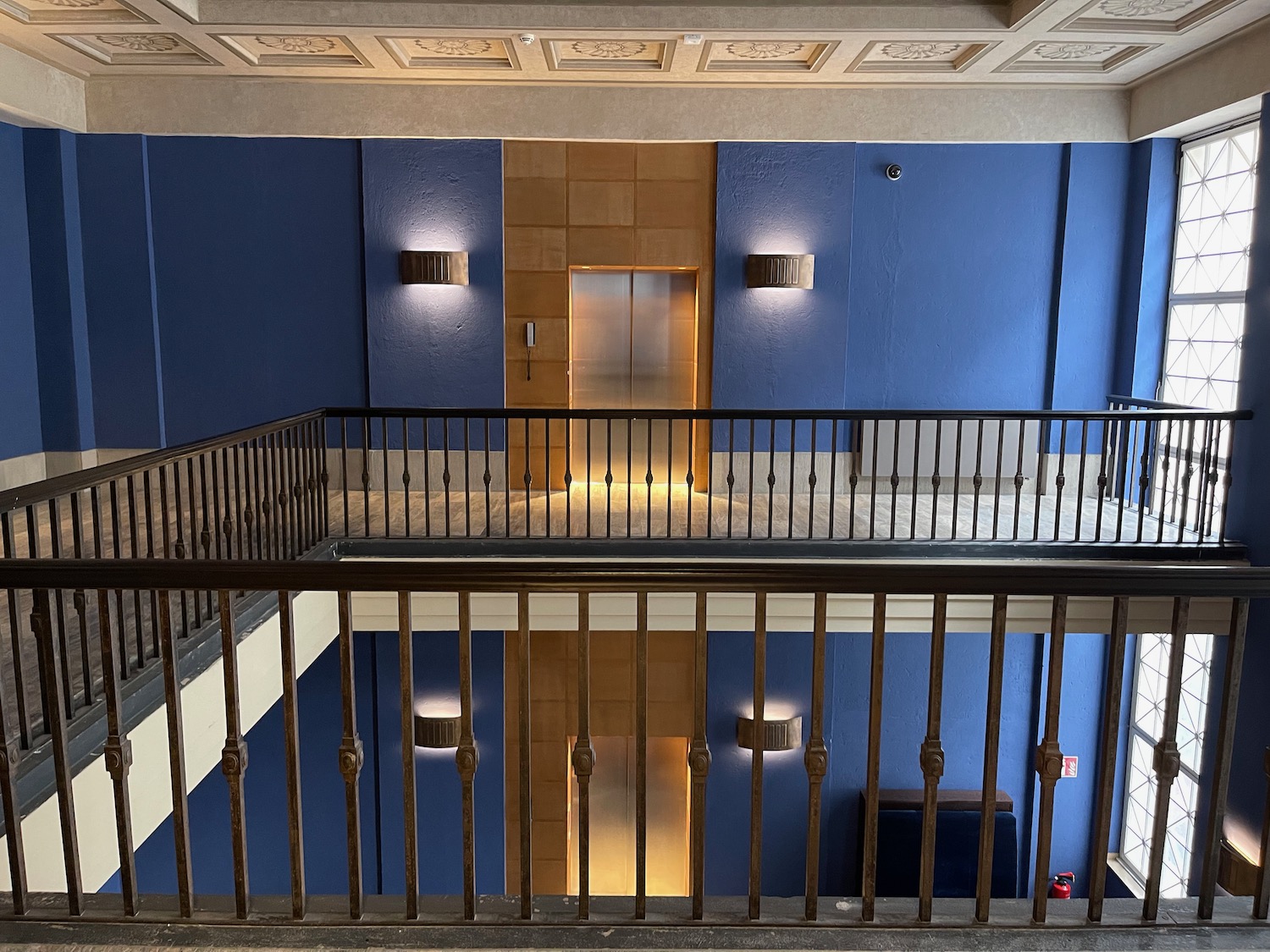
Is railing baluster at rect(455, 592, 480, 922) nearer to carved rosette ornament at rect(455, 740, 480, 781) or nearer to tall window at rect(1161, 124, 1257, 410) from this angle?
carved rosette ornament at rect(455, 740, 480, 781)

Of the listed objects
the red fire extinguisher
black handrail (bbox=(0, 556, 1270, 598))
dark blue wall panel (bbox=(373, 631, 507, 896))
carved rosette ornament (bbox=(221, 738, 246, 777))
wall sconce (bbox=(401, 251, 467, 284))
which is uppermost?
wall sconce (bbox=(401, 251, 467, 284))

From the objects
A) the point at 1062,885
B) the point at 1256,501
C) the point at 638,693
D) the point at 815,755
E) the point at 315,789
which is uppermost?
the point at 638,693

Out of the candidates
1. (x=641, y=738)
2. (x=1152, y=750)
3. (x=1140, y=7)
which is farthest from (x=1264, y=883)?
(x=1140, y=7)

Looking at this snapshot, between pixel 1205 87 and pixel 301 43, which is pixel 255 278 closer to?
pixel 301 43

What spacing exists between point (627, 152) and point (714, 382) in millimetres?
2343

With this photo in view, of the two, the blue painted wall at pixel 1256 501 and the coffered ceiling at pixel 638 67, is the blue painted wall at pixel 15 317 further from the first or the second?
the blue painted wall at pixel 1256 501

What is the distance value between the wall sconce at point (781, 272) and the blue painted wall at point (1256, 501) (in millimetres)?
3551

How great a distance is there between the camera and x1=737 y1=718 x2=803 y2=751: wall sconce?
30.4 feet

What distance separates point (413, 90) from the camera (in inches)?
344

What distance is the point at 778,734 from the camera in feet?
30.4

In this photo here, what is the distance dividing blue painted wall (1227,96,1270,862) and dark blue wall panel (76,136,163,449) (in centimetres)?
956

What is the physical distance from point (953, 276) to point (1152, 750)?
464cm

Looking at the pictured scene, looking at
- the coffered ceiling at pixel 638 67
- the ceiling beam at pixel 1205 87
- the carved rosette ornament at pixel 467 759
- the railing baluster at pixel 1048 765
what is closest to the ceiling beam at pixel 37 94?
the coffered ceiling at pixel 638 67

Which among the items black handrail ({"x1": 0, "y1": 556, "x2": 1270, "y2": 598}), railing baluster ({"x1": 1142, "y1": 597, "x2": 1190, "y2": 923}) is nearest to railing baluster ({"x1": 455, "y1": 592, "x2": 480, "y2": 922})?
black handrail ({"x1": 0, "y1": 556, "x2": 1270, "y2": 598})
